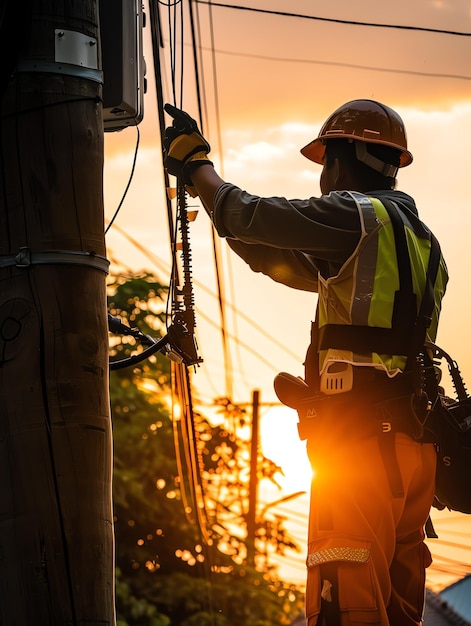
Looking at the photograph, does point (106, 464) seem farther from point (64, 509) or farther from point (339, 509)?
point (339, 509)

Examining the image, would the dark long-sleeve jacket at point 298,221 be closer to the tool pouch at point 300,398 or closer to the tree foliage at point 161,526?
the tool pouch at point 300,398

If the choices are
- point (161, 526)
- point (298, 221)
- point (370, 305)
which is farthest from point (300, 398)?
point (161, 526)

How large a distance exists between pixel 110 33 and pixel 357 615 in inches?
87.9

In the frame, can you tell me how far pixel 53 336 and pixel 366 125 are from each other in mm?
1646

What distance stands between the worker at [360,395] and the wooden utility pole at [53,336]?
2.56ft

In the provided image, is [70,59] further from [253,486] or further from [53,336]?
[253,486]

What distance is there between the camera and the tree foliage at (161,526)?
17938mm

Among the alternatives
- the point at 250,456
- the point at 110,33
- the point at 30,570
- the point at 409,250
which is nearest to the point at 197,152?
the point at 110,33

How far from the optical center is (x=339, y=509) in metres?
4.39

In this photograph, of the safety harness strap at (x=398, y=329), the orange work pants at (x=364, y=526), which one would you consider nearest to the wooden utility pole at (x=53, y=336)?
the orange work pants at (x=364, y=526)

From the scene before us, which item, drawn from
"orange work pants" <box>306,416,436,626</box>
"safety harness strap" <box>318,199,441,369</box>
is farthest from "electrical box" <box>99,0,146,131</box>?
"orange work pants" <box>306,416,436,626</box>

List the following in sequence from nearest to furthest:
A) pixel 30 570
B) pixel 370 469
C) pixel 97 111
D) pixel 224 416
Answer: pixel 30 570, pixel 97 111, pixel 370 469, pixel 224 416

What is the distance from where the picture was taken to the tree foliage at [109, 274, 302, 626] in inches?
706

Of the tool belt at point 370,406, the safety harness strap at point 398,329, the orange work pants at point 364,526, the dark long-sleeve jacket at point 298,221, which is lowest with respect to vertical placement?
the orange work pants at point 364,526
